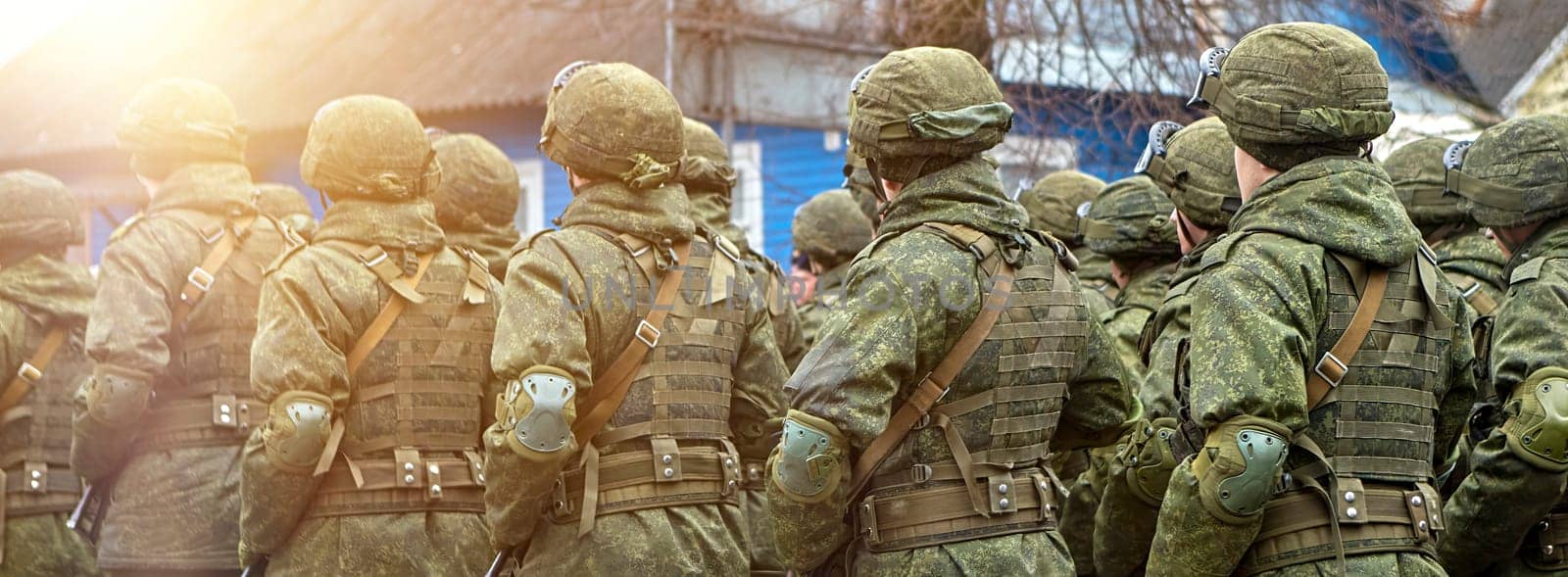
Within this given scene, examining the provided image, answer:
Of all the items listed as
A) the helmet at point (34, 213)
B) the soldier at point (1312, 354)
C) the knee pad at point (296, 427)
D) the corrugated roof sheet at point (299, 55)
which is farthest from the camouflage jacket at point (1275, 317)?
the corrugated roof sheet at point (299, 55)

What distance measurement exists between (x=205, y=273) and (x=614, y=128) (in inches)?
95.4

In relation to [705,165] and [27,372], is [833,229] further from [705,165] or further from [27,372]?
[27,372]

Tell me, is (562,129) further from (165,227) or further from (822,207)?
(822,207)

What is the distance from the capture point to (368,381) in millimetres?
6059

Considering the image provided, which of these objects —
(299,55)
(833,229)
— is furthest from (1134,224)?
(299,55)

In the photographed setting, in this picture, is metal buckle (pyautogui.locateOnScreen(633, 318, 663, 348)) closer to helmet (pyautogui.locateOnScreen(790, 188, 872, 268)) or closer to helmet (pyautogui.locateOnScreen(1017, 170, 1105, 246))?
helmet (pyautogui.locateOnScreen(1017, 170, 1105, 246))

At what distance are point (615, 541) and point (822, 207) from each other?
14.7ft

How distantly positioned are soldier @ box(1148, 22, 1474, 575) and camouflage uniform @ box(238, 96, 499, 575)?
2832mm

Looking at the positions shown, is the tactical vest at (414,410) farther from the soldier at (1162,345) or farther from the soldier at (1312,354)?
the soldier at (1312,354)

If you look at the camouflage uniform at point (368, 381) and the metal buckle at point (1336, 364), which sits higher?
Answer: the metal buckle at point (1336, 364)

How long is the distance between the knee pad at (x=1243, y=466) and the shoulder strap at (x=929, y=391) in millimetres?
720

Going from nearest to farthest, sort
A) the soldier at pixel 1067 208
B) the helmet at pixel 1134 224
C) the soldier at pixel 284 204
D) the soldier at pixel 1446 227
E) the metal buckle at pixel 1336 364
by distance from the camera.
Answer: the metal buckle at pixel 1336 364 → the soldier at pixel 1446 227 → the helmet at pixel 1134 224 → the soldier at pixel 1067 208 → the soldier at pixel 284 204

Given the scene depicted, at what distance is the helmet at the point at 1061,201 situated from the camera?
850 cm

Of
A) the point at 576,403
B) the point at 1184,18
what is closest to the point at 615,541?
the point at 576,403
